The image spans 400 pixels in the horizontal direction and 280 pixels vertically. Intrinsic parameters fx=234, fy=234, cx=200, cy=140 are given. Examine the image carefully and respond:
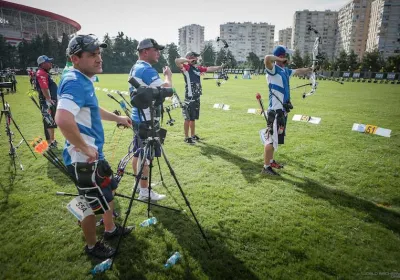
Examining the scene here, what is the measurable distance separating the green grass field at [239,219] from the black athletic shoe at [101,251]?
0.35ft

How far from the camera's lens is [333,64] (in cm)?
6134

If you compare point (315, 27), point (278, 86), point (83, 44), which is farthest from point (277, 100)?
point (315, 27)

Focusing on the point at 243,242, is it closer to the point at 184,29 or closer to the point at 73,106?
the point at 73,106

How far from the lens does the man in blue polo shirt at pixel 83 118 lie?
246 centimetres

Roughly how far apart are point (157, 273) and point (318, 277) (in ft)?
6.87

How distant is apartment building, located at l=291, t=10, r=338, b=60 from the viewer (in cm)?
13962

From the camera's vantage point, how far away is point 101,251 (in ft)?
11.0

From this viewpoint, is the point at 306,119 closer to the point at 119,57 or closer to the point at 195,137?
the point at 195,137

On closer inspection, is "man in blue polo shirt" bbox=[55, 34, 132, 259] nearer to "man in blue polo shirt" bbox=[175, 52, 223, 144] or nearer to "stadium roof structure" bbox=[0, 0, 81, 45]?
"man in blue polo shirt" bbox=[175, 52, 223, 144]

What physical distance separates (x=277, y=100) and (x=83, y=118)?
4609 millimetres

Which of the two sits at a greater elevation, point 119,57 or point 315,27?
point 315,27

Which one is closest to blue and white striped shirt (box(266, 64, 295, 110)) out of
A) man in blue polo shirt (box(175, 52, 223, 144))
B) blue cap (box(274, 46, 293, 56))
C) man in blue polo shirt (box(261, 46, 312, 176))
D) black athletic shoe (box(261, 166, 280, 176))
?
man in blue polo shirt (box(261, 46, 312, 176))

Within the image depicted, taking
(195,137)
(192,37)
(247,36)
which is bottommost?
(195,137)

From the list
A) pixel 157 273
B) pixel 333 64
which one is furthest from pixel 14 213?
pixel 333 64
